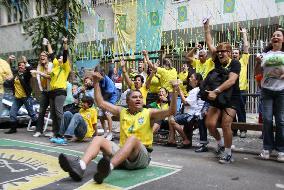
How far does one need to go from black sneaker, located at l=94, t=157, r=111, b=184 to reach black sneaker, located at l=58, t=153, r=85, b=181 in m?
0.21

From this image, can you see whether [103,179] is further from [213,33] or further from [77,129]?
[213,33]

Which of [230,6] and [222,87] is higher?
[230,6]

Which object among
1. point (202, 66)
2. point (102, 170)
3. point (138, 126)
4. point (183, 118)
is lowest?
point (102, 170)

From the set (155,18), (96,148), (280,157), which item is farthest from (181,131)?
(155,18)

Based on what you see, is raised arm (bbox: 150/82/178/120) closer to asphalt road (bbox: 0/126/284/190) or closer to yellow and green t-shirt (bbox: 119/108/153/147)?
yellow and green t-shirt (bbox: 119/108/153/147)

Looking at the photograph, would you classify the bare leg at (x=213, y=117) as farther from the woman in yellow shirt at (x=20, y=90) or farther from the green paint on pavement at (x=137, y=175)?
the woman in yellow shirt at (x=20, y=90)

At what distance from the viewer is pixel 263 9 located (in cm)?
1340

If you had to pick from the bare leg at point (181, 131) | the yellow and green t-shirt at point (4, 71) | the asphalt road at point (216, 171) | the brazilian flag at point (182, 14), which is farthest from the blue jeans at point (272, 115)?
the brazilian flag at point (182, 14)

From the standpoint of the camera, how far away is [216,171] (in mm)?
5492

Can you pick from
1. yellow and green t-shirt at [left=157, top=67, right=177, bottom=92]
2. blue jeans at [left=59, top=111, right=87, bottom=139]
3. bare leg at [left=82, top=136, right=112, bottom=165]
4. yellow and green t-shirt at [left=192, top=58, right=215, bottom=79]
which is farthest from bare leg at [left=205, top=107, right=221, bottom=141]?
blue jeans at [left=59, top=111, right=87, bottom=139]

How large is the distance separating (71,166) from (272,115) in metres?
3.23

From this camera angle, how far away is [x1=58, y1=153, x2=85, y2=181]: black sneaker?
4.62 m

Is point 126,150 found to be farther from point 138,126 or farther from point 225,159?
point 225,159

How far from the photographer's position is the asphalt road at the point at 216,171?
476 cm
